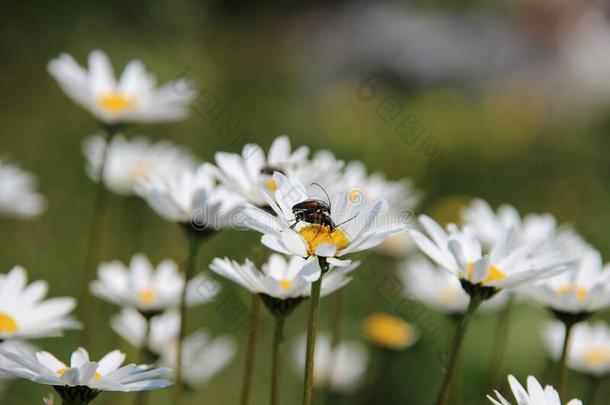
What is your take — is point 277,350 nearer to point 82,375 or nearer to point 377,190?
point 82,375

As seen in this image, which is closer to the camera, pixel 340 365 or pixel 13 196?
pixel 13 196

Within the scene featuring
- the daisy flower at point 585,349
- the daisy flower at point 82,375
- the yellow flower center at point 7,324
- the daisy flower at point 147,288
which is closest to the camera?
the daisy flower at point 82,375

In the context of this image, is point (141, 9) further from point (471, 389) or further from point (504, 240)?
point (504, 240)

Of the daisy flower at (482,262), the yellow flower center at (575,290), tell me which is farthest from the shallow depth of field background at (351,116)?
the yellow flower center at (575,290)

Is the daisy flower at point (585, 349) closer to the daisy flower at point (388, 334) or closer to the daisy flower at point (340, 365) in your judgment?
the daisy flower at point (388, 334)

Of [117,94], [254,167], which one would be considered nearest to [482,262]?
[254,167]

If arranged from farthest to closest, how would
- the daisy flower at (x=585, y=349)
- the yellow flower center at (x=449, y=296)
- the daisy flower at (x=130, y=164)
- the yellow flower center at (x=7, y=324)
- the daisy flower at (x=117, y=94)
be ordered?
the daisy flower at (x=130, y=164)
the yellow flower center at (x=449, y=296)
the daisy flower at (x=117, y=94)
the daisy flower at (x=585, y=349)
the yellow flower center at (x=7, y=324)
